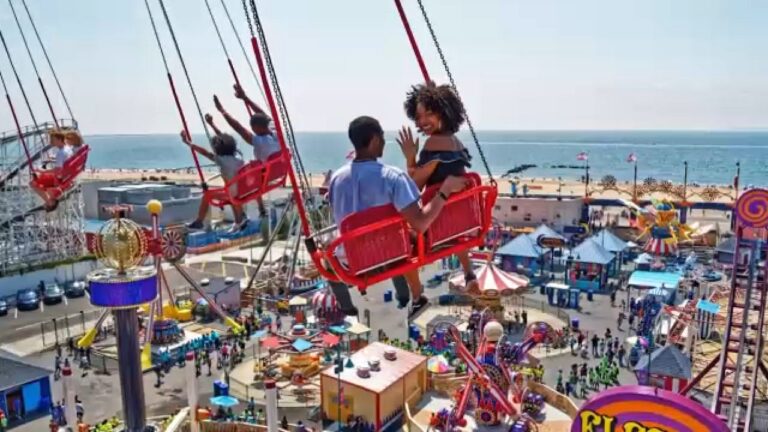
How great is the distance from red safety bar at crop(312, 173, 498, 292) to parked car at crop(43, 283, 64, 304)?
25439 mm

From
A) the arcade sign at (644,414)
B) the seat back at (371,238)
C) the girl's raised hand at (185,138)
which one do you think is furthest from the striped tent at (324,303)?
the seat back at (371,238)

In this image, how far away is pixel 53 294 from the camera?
27000 millimetres

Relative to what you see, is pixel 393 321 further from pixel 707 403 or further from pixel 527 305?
pixel 707 403

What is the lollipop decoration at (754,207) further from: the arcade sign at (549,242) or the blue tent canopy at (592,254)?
the arcade sign at (549,242)

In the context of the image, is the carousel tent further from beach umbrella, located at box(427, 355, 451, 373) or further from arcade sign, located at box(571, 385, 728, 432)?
arcade sign, located at box(571, 385, 728, 432)

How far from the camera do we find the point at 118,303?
10992 mm

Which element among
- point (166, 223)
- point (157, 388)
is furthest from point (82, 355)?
point (166, 223)

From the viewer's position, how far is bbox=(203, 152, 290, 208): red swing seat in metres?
11.2

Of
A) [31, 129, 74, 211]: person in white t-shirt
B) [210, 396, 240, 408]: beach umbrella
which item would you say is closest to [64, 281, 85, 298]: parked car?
[31, 129, 74, 211]: person in white t-shirt

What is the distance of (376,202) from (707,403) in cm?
1114

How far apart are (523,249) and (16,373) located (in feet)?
69.0

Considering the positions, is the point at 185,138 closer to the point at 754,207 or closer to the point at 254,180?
the point at 254,180

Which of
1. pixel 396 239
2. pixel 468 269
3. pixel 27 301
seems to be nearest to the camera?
pixel 396 239

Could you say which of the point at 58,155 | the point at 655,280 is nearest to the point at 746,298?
the point at 655,280
